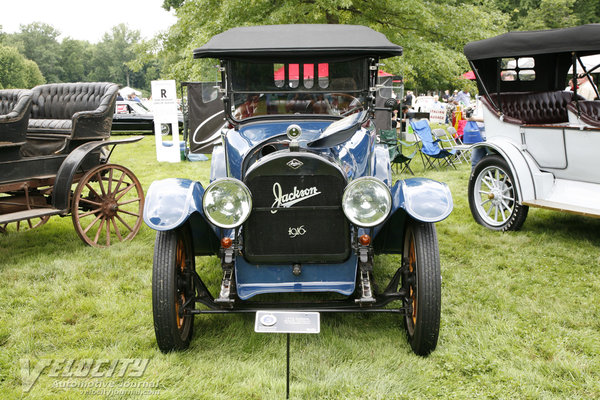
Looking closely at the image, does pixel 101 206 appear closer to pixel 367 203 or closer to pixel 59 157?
pixel 59 157

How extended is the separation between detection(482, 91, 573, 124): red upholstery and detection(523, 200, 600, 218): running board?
4.95ft

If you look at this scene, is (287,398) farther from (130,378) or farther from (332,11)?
(332,11)

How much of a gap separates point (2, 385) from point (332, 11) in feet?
31.7

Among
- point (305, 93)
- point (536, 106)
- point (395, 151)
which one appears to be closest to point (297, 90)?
point (305, 93)

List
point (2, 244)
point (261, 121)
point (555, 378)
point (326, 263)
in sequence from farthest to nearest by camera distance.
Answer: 1. point (2, 244)
2. point (261, 121)
3. point (326, 263)
4. point (555, 378)

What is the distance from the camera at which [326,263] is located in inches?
123

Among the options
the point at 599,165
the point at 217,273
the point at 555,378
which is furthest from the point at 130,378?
the point at 599,165

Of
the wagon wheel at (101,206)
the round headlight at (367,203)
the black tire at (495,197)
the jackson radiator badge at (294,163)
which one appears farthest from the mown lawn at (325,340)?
the jackson radiator badge at (294,163)

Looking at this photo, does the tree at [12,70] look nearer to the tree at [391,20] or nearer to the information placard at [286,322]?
the tree at [391,20]

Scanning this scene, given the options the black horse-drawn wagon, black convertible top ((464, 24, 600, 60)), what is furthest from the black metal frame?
black convertible top ((464, 24, 600, 60))

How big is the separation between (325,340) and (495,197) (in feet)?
11.4

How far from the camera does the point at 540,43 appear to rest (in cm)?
512

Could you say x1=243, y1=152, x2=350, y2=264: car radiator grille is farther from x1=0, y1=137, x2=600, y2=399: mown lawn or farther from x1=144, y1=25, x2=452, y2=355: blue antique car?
x1=0, y1=137, x2=600, y2=399: mown lawn

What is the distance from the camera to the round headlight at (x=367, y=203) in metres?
2.83
